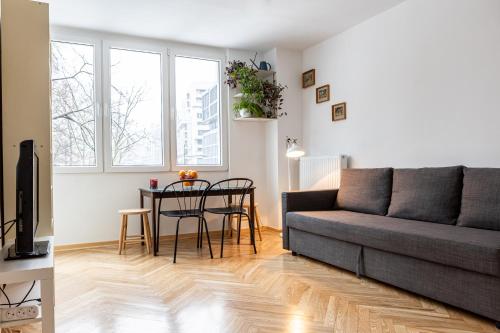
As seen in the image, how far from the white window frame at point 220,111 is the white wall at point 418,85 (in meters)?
1.23

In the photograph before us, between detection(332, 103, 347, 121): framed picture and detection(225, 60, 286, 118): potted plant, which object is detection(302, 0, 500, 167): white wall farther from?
detection(225, 60, 286, 118): potted plant

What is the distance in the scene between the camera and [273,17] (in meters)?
3.95

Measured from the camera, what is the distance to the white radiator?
422cm

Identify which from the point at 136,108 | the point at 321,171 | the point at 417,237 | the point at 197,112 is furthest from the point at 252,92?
the point at 417,237

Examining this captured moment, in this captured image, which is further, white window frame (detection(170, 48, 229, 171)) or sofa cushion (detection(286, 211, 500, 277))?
white window frame (detection(170, 48, 229, 171))

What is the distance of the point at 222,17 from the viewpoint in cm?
395

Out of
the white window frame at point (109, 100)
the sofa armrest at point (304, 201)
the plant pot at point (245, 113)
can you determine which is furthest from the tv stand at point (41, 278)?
the plant pot at point (245, 113)

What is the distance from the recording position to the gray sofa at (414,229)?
7.03 feet

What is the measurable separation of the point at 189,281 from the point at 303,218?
114 centimetres

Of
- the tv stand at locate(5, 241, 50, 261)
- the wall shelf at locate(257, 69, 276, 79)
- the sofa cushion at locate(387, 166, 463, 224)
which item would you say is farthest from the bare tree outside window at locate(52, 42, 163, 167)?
the sofa cushion at locate(387, 166, 463, 224)

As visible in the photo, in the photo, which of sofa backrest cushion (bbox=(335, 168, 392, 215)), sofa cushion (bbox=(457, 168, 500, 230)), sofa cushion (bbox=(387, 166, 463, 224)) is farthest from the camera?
sofa backrest cushion (bbox=(335, 168, 392, 215))

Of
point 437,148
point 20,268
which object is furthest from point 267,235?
point 20,268

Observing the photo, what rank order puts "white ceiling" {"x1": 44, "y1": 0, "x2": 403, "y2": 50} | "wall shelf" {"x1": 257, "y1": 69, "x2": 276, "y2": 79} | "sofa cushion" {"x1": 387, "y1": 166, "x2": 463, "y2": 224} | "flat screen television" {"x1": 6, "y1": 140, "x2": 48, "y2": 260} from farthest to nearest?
"wall shelf" {"x1": 257, "y1": 69, "x2": 276, "y2": 79}, "white ceiling" {"x1": 44, "y1": 0, "x2": 403, "y2": 50}, "sofa cushion" {"x1": 387, "y1": 166, "x2": 463, "y2": 224}, "flat screen television" {"x1": 6, "y1": 140, "x2": 48, "y2": 260}

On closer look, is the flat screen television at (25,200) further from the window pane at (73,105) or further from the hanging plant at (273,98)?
the hanging plant at (273,98)
